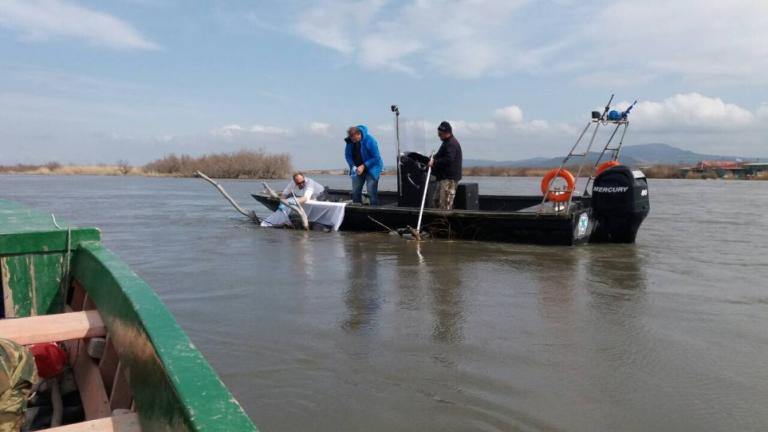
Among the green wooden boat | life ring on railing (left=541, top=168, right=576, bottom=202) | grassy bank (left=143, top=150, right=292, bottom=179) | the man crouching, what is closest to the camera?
the green wooden boat

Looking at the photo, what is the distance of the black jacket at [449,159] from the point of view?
9539 millimetres

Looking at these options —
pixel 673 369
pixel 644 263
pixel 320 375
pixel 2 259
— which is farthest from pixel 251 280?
pixel 644 263

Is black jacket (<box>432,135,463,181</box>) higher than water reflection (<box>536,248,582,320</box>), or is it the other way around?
black jacket (<box>432,135,463,181</box>)

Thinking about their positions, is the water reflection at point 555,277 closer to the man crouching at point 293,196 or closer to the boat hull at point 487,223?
the boat hull at point 487,223

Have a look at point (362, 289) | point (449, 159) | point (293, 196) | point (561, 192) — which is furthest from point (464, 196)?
point (362, 289)

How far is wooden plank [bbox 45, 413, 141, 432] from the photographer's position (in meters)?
1.79

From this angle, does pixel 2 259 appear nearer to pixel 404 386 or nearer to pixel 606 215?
pixel 404 386

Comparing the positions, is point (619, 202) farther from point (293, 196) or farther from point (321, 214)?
point (293, 196)

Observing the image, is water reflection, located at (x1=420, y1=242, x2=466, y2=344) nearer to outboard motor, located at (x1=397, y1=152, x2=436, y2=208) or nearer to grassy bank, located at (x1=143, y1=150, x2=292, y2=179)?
outboard motor, located at (x1=397, y1=152, x2=436, y2=208)

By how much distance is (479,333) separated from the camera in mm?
4246

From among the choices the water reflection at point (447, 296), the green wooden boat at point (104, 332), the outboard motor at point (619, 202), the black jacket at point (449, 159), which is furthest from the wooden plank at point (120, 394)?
the black jacket at point (449, 159)

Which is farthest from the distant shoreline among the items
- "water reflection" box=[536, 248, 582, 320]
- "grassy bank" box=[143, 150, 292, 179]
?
"water reflection" box=[536, 248, 582, 320]

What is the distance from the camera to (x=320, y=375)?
3.42m

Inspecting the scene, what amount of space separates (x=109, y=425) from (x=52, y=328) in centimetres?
71
